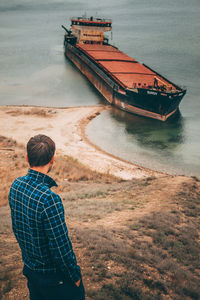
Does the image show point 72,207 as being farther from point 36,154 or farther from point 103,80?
point 103,80

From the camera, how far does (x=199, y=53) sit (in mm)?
54250

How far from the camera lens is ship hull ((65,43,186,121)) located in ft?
80.5

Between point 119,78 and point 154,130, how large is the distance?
10.2 m

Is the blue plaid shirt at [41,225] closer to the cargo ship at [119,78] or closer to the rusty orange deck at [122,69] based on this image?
the cargo ship at [119,78]

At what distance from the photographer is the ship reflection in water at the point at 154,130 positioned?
2142 cm

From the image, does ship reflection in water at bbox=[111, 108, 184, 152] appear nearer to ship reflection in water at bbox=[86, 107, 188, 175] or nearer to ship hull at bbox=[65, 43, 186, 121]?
ship reflection in water at bbox=[86, 107, 188, 175]

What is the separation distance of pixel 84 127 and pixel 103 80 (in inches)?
384

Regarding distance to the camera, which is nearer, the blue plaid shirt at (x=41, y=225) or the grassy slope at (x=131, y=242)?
the blue plaid shirt at (x=41, y=225)

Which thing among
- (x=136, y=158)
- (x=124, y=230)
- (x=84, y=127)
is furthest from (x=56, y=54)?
(x=124, y=230)

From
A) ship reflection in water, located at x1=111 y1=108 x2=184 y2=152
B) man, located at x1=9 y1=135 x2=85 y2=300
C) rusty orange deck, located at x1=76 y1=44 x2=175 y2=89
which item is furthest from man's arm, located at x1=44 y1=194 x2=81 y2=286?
rusty orange deck, located at x1=76 y1=44 x2=175 y2=89

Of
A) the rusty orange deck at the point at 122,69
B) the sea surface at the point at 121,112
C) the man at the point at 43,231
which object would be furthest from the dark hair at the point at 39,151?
the rusty orange deck at the point at 122,69

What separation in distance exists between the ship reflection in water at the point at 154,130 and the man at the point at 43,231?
19.2 m

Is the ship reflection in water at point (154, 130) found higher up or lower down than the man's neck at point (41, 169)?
lower down

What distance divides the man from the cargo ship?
77.3 ft
